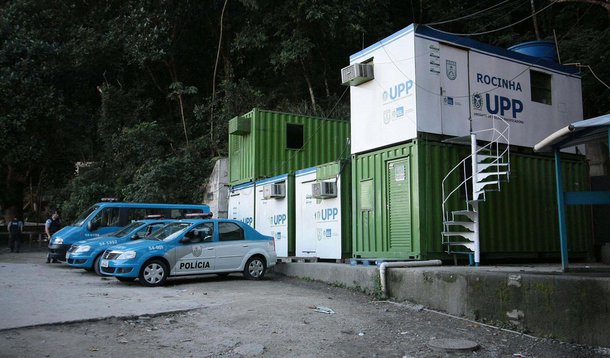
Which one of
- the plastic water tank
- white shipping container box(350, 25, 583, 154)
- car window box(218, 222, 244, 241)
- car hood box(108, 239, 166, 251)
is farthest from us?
the plastic water tank

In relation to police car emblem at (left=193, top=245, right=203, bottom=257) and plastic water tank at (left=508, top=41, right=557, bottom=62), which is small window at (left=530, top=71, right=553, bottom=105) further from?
police car emblem at (left=193, top=245, right=203, bottom=257)

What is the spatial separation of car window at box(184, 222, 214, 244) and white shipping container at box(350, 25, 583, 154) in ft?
12.9

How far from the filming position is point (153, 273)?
11039mm

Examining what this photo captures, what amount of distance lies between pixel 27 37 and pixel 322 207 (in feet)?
64.6

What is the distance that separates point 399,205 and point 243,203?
7.48m

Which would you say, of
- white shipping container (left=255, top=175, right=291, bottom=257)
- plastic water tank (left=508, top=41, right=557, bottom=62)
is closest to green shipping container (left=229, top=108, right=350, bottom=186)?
white shipping container (left=255, top=175, right=291, bottom=257)

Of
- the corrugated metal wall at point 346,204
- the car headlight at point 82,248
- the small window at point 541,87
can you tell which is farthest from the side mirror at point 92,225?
the small window at point 541,87

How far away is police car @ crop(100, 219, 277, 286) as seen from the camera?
432 inches

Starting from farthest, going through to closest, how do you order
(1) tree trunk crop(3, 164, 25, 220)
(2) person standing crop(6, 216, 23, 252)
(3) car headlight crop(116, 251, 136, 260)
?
(1) tree trunk crop(3, 164, 25, 220), (2) person standing crop(6, 216, 23, 252), (3) car headlight crop(116, 251, 136, 260)

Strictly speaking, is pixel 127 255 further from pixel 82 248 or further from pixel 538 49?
pixel 538 49

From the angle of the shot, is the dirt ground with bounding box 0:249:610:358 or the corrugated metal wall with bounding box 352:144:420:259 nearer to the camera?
the dirt ground with bounding box 0:249:610:358

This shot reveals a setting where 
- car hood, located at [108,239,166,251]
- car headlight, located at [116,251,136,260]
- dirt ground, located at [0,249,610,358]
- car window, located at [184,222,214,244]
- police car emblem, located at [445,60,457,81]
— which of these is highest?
police car emblem, located at [445,60,457,81]

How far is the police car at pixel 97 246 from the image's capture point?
44.2ft

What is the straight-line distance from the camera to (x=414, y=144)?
1015 cm
